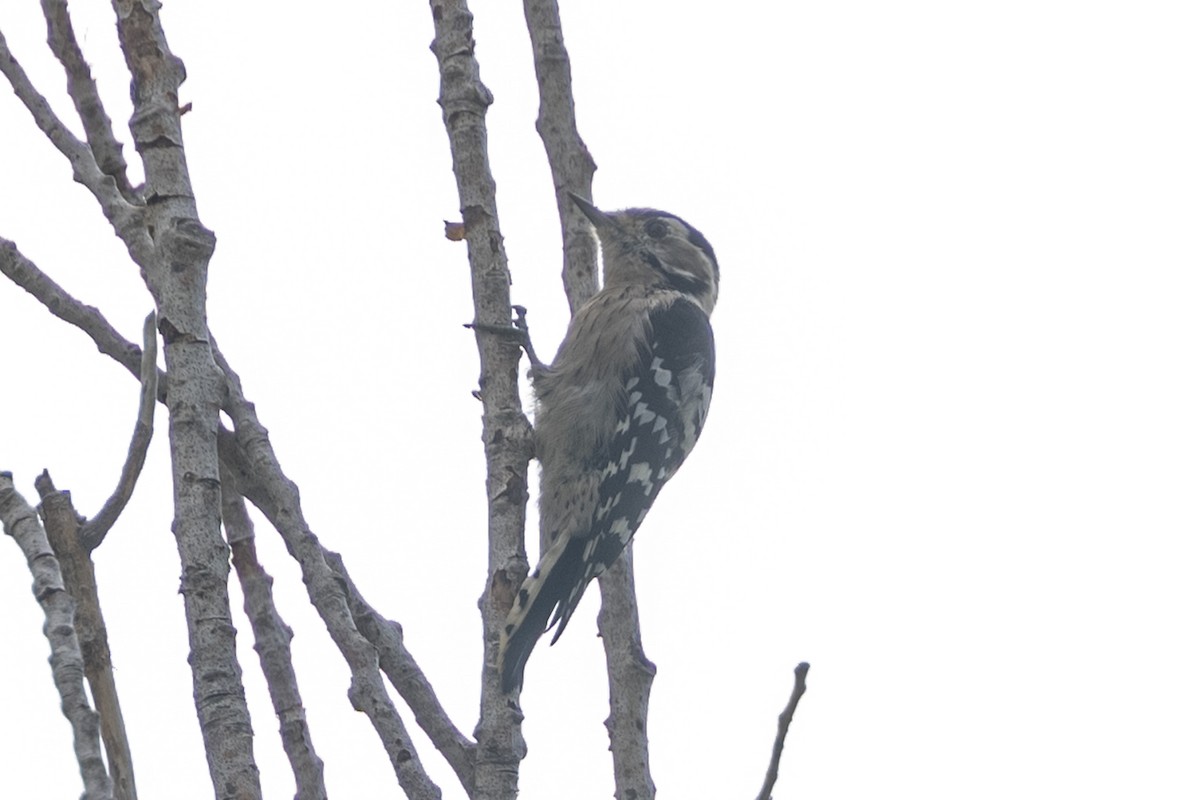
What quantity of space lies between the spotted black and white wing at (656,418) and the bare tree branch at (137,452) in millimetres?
1998

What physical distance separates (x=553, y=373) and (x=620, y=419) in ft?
1.02

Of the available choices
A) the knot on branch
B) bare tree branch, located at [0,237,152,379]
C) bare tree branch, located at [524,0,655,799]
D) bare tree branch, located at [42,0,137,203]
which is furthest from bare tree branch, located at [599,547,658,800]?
bare tree branch, located at [42,0,137,203]

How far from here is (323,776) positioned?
269 centimetres

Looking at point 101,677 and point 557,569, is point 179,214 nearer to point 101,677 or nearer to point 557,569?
point 101,677

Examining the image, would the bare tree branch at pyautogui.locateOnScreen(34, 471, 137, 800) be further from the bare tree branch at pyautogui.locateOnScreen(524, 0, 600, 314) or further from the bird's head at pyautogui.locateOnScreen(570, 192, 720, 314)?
the bird's head at pyautogui.locateOnScreen(570, 192, 720, 314)

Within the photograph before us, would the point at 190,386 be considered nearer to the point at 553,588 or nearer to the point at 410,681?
the point at 410,681

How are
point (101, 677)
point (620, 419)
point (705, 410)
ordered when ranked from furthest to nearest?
point (705, 410) → point (620, 419) → point (101, 677)

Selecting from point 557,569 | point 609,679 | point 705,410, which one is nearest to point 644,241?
point 705,410

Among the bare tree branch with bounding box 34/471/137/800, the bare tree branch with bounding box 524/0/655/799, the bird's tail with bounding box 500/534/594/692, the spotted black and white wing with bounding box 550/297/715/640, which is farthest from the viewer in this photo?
the spotted black and white wing with bounding box 550/297/715/640

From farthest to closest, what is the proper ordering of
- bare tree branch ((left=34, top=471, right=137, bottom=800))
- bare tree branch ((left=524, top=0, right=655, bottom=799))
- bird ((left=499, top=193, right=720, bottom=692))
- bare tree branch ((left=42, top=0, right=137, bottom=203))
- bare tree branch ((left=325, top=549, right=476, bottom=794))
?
bird ((left=499, top=193, right=720, bottom=692)) < bare tree branch ((left=524, top=0, right=655, bottom=799)) < bare tree branch ((left=42, top=0, right=137, bottom=203)) < bare tree branch ((left=325, top=549, right=476, bottom=794)) < bare tree branch ((left=34, top=471, right=137, bottom=800))

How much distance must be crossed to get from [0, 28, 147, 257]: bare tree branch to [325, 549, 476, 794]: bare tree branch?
0.66 m

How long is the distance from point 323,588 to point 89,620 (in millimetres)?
406

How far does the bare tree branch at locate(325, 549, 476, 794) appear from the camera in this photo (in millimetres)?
2635

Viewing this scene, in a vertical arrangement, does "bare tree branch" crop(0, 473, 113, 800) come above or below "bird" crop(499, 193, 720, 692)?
below
